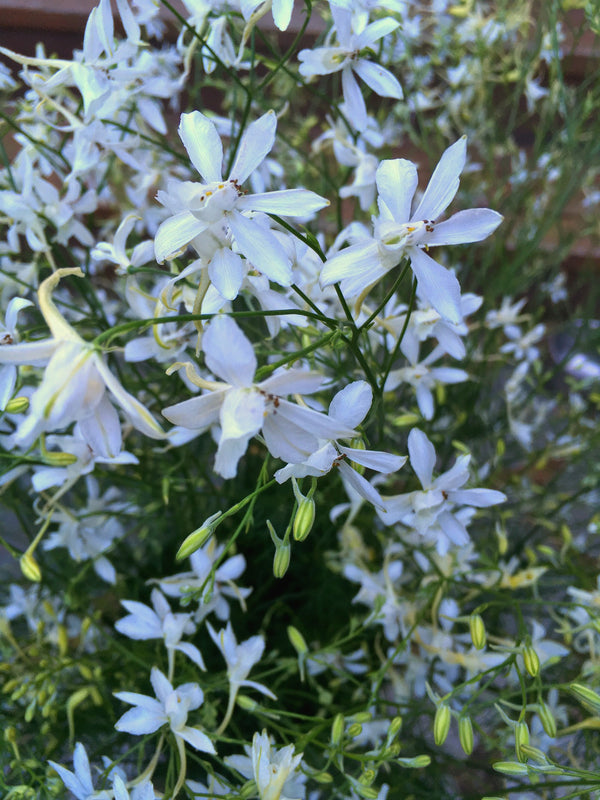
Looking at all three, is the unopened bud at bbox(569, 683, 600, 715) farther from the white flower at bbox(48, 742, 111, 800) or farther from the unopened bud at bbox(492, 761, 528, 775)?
the white flower at bbox(48, 742, 111, 800)

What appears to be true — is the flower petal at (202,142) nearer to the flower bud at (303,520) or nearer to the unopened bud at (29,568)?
the flower bud at (303,520)

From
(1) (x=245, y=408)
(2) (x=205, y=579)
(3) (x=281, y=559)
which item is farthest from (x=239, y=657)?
(1) (x=245, y=408)

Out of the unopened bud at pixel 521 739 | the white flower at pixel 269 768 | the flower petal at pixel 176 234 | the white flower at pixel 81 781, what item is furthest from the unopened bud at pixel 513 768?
the flower petal at pixel 176 234

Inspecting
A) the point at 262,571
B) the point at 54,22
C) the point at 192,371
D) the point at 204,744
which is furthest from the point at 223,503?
the point at 54,22

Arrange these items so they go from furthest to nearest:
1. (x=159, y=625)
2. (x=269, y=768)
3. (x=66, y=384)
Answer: (x=159, y=625) → (x=269, y=768) → (x=66, y=384)

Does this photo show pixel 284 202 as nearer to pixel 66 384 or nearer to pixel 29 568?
pixel 66 384

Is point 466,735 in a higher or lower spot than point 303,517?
lower
